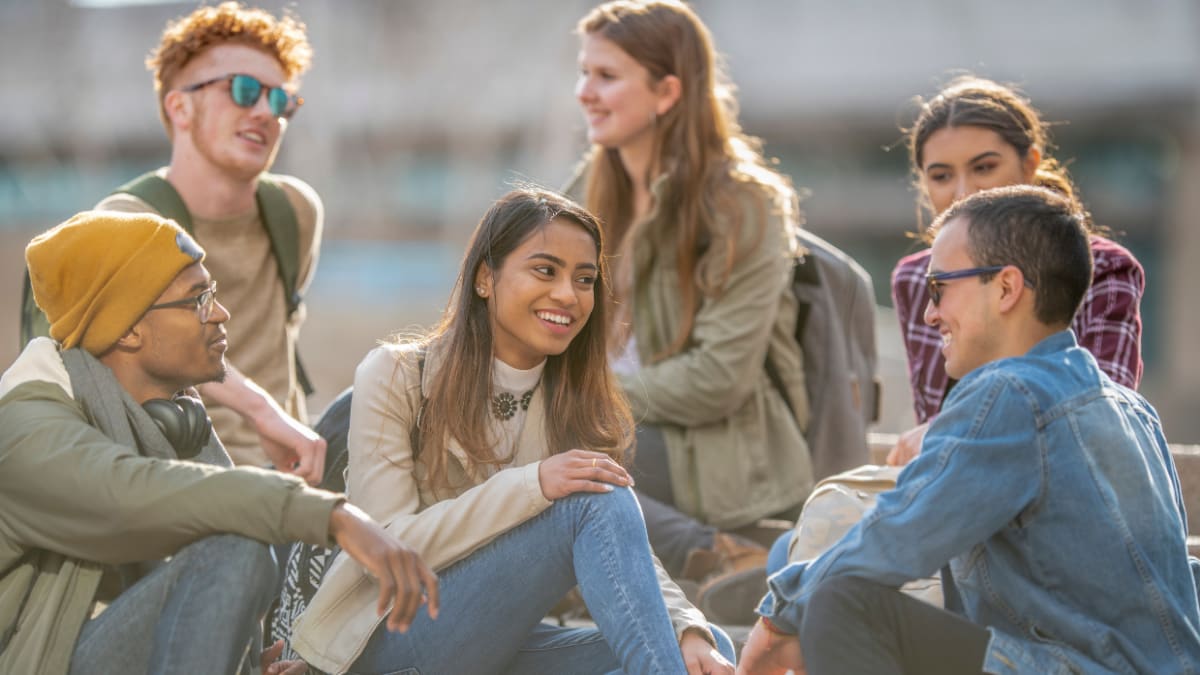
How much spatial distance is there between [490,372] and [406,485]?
0.32 m

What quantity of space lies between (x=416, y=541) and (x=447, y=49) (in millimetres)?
28025

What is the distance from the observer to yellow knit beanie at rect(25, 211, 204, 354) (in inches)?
115

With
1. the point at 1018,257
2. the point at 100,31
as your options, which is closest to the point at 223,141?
the point at 1018,257

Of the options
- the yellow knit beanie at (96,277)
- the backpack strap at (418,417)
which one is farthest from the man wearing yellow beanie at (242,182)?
the yellow knit beanie at (96,277)

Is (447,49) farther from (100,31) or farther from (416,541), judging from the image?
(416,541)

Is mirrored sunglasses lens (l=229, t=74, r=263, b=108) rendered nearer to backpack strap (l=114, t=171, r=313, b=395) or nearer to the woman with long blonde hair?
backpack strap (l=114, t=171, r=313, b=395)

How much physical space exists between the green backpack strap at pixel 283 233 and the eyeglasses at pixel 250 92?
9.0 inches

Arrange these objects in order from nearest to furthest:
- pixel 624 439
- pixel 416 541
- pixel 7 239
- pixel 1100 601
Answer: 1. pixel 1100 601
2. pixel 416 541
3. pixel 624 439
4. pixel 7 239

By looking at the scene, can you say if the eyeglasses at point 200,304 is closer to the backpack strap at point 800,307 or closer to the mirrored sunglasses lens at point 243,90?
the mirrored sunglasses lens at point 243,90

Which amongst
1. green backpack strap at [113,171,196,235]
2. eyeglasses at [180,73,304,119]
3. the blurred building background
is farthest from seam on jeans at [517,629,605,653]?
the blurred building background

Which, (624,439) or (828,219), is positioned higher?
(624,439)

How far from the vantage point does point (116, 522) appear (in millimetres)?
2652

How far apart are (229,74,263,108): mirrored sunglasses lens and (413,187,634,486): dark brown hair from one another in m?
1.44

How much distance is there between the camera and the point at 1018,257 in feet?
9.20
